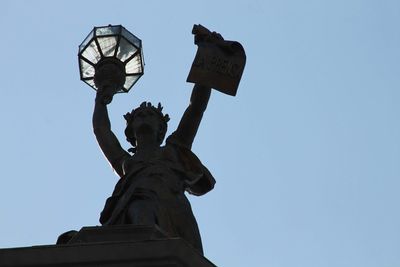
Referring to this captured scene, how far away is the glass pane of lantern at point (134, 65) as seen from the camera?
34.7 feet

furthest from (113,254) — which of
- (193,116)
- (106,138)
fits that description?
(106,138)

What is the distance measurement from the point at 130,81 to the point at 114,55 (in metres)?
0.38

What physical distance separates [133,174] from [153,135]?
0.82 meters

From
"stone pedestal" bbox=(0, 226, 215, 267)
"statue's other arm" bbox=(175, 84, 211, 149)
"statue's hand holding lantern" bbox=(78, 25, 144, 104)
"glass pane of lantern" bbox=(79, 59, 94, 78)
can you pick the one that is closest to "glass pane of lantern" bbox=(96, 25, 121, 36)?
"statue's hand holding lantern" bbox=(78, 25, 144, 104)

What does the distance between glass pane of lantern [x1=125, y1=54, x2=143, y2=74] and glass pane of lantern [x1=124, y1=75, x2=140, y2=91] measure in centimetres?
5

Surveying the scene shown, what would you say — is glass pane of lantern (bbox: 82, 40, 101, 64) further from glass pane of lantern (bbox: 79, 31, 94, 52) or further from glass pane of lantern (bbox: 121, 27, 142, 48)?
glass pane of lantern (bbox: 121, 27, 142, 48)

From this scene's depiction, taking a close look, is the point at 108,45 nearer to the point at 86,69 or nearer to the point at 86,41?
the point at 86,41

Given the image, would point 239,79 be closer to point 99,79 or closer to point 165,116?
point 165,116

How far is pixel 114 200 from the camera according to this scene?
855 centimetres

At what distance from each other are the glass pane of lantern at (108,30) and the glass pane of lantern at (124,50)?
0.33 feet

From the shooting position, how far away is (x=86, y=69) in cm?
1059

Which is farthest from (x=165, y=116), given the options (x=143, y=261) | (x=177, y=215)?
(x=143, y=261)

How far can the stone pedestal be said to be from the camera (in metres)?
6.25

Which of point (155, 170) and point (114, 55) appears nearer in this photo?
point (155, 170)
